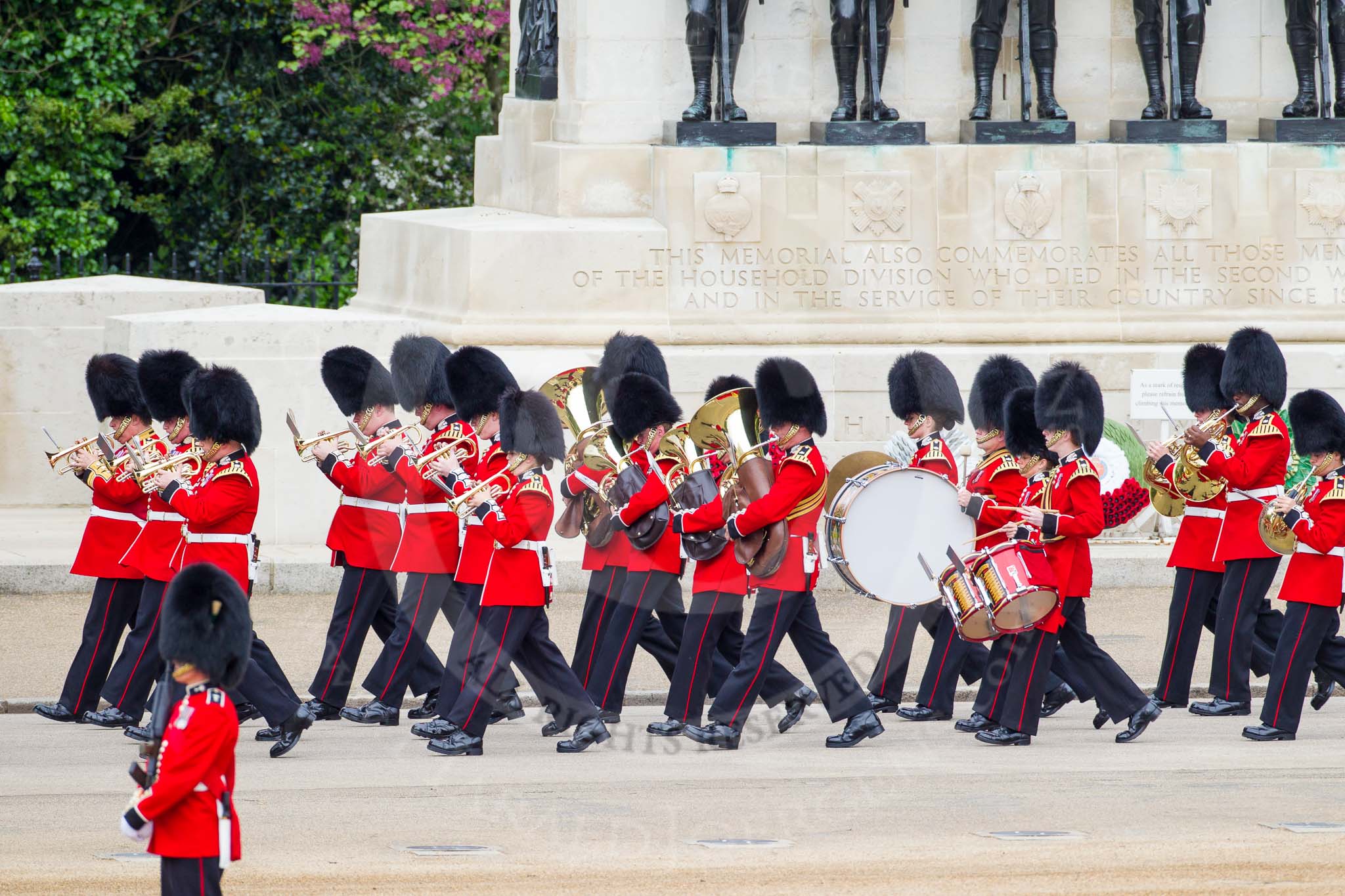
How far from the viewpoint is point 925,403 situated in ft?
29.8

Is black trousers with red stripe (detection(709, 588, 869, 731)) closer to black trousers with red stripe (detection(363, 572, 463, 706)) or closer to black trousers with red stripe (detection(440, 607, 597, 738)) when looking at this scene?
black trousers with red stripe (detection(440, 607, 597, 738))

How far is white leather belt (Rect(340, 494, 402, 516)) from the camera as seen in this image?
8.86 m

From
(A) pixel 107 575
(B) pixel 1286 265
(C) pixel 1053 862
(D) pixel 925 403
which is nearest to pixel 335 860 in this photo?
(C) pixel 1053 862

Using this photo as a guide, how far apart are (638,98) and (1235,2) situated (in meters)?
3.53

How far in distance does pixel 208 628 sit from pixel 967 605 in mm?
3456

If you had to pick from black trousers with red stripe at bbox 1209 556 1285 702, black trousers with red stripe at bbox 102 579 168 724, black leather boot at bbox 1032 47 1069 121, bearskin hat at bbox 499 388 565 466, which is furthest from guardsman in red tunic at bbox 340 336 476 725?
black leather boot at bbox 1032 47 1069 121

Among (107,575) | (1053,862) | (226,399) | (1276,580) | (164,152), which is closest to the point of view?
(1053,862)

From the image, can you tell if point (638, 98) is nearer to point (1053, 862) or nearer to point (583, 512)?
point (583, 512)

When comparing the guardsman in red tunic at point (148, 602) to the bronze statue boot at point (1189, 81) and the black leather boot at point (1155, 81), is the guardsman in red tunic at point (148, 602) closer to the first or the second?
the black leather boot at point (1155, 81)

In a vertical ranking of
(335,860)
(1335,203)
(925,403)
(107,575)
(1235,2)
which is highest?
(1235,2)

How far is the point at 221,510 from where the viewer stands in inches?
319

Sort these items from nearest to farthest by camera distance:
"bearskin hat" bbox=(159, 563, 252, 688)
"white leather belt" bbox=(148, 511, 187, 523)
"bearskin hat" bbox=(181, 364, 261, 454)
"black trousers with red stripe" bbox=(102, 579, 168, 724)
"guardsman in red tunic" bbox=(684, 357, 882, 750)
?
A: "bearskin hat" bbox=(159, 563, 252, 688), "bearskin hat" bbox=(181, 364, 261, 454), "guardsman in red tunic" bbox=(684, 357, 882, 750), "black trousers with red stripe" bbox=(102, 579, 168, 724), "white leather belt" bbox=(148, 511, 187, 523)

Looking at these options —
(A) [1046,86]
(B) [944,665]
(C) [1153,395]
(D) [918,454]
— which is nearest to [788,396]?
(D) [918,454]

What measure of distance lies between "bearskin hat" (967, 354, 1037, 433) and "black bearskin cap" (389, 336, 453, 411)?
2.11 meters
